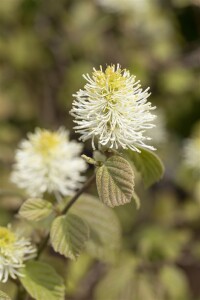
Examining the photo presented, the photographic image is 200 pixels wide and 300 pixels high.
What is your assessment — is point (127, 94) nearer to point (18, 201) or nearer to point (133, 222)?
point (18, 201)

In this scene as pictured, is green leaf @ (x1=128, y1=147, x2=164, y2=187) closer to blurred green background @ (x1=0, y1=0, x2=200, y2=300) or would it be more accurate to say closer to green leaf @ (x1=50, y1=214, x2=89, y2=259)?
green leaf @ (x1=50, y1=214, x2=89, y2=259)

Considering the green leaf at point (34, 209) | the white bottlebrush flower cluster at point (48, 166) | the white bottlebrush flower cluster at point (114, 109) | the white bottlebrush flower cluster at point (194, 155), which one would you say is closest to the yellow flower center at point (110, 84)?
the white bottlebrush flower cluster at point (114, 109)

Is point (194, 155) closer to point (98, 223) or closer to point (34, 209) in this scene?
point (98, 223)

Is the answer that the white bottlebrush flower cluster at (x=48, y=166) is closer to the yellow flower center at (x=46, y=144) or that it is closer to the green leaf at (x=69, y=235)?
the yellow flower center at (x=46, y=144)

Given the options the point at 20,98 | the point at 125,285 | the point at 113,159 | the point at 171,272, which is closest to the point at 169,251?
the point at 171,272

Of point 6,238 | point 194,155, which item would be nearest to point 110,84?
point 6,238

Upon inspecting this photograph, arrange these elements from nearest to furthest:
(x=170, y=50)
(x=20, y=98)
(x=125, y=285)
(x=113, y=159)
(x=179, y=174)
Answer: (x=113, y=159) → (x=125, y=285) → (x=179, y=174) → (x=20, y=98) → (x=170, y=50)

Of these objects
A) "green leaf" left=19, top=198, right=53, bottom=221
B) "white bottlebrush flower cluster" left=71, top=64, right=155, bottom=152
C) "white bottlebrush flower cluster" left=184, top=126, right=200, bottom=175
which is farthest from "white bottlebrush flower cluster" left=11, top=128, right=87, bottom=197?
"white bottlebrush flower cluster" left=184, top=126, right=200, bottom=175
